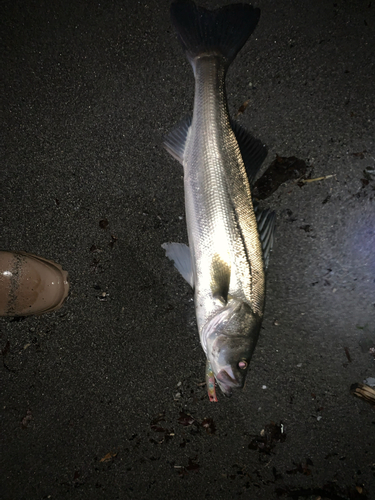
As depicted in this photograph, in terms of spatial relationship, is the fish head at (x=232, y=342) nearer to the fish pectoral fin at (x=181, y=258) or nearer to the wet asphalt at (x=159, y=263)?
the fish pectoral fin at (x=181, y=258)

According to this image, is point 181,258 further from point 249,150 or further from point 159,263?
point 249,150

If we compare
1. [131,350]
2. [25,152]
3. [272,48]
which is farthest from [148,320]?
[272,48]

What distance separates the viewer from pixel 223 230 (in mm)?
2053

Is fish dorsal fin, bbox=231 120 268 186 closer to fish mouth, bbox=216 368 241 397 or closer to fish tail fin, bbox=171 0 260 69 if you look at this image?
fish tail fin, bbox=171 0 260 69

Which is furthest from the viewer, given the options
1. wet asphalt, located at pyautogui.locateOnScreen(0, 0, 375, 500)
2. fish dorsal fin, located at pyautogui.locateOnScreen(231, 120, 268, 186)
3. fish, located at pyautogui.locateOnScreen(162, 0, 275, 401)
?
wet asphalt, located at pyautogui.locateOnScreen(0, 0, 375, 500)

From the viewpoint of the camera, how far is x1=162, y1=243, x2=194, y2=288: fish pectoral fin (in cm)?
231

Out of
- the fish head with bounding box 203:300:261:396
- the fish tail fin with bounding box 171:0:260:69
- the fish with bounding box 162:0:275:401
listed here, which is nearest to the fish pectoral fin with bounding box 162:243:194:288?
the fish with bounding box 162:0:275:401

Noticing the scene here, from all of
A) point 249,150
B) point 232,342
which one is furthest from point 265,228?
→ point 232,342

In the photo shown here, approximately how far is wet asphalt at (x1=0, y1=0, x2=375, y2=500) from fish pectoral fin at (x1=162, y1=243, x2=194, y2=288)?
267mm

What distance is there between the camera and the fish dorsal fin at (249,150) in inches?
85.7

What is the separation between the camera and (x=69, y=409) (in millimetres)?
2674

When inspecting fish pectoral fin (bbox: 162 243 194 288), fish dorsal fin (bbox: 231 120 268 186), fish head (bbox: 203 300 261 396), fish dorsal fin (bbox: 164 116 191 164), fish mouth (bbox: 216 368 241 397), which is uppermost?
fish dorsal fin (bbox: 164 116 191 164)

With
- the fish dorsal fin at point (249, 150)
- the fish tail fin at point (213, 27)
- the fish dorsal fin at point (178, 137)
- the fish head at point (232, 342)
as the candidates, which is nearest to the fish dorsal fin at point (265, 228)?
the fish dorsal fin at point (249, 150)

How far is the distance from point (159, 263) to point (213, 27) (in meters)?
2.09
